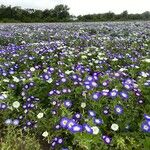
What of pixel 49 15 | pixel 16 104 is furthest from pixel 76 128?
pixel 49 15

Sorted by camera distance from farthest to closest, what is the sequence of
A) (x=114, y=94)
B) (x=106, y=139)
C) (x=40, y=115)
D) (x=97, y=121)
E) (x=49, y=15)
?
(x=49, y=15) < (x=40, y=115) < (x=114, y=94) < (x=97, y=121) < (x=106, y=139)

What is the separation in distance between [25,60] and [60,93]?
2.67 meters

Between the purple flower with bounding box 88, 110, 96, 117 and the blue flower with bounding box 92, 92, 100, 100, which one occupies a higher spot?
the blue flower with bounding box 92, 92, 100, 100

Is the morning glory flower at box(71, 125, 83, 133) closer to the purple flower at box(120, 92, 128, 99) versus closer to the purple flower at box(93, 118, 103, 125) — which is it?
the purple flower at box(93, 118, 103, 125)

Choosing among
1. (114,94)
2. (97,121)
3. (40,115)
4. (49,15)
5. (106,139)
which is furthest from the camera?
(49,15)

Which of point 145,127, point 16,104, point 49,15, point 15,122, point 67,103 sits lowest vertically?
point 49,15

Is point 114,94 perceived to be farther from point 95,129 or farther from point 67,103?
point 95,129

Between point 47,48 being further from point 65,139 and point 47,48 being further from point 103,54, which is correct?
point 65,139

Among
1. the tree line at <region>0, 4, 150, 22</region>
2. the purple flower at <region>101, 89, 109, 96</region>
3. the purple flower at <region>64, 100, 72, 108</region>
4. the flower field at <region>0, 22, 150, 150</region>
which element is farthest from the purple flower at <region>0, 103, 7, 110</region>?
the tree line at <region>0, 4, 150, 22</region>

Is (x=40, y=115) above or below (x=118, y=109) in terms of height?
below

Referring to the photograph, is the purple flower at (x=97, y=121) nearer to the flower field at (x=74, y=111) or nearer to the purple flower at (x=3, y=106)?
the flower field at (x=74, y=111)

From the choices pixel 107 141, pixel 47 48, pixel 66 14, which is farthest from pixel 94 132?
pixel 66 14

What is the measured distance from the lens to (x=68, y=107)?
16.3 ft

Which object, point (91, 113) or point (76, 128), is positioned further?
point (91, 113)
